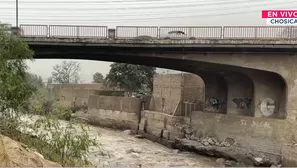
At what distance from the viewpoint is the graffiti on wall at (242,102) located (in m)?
24.3

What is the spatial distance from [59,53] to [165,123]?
1136cm

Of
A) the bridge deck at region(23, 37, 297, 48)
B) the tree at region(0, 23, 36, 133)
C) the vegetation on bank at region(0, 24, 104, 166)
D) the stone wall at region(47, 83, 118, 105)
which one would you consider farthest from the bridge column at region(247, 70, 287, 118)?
the stone wall at region(47, 83, 118, 105)

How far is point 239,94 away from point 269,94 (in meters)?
2.79

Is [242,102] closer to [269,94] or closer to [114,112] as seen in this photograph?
[269,94]

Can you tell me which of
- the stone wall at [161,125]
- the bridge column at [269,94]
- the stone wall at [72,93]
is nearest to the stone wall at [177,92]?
the stone wall at [161,125]

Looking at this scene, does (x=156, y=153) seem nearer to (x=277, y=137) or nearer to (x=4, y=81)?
(x=277, y=137)

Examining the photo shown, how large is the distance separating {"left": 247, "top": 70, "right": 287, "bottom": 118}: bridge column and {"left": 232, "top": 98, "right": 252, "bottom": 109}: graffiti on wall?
1126 millimetres

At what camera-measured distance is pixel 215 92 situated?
27625mm

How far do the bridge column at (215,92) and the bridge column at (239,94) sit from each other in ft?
4.05

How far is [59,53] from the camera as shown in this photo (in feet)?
78.6

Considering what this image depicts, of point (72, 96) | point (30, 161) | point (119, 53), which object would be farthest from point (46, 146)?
point (72, 96)

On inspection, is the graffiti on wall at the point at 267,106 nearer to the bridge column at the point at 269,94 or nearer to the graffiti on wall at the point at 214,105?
the bridge column at the point at 269,94

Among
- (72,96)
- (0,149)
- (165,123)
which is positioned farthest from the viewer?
(72,96)

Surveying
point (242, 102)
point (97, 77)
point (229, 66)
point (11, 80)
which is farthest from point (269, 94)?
point (97, 77)
